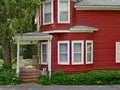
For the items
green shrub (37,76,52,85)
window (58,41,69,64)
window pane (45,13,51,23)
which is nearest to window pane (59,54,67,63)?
window (58,41,69,64)

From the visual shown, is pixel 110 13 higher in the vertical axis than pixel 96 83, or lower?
higher

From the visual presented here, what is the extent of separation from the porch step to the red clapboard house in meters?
1.24

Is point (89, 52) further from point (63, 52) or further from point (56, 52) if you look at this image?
point (56, 52)

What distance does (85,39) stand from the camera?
76.0 feet

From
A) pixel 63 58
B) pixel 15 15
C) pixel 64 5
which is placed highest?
pixel 64 5

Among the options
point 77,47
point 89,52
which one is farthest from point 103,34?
point 77,47

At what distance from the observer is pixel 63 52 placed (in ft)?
76.7

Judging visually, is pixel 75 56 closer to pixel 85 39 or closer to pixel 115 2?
pixel 85 39

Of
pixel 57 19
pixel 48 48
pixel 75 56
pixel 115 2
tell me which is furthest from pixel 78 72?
pixel 115 2

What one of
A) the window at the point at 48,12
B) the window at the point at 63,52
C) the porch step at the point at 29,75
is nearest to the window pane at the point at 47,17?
the window at the point at 48,12

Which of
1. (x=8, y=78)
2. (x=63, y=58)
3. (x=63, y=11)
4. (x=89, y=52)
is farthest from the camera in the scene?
(x=89, y=52)

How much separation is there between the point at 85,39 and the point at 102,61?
2.53 meters

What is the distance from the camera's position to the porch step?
22.9 meters

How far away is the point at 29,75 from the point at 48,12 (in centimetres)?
518
